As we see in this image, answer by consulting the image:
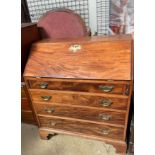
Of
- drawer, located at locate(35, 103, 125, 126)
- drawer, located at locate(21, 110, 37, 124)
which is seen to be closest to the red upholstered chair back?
drawer, located at locate(35, 103, 125, 126)

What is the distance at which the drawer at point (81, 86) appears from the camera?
3.87 ft

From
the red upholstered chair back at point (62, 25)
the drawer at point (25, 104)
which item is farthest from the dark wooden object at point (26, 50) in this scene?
the red upholstered chair back at point (62, 25)

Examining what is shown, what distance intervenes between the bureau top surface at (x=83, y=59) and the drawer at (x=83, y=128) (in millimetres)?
497

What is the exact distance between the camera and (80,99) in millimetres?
1339

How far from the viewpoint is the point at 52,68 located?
4.30 ft

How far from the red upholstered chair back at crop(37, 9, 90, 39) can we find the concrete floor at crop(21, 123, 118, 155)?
1.04 meters

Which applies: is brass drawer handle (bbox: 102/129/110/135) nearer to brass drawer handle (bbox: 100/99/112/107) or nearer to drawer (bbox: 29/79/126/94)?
brass drawer handle (bbox: 100/99/112/107)

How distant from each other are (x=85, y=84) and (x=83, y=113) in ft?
1.00

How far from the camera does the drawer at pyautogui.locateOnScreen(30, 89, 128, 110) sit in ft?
4.09

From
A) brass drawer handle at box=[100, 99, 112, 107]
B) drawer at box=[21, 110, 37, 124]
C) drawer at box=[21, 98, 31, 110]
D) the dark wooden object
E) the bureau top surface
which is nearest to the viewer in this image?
the bureau top surface

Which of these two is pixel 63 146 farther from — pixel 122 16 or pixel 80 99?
pixel 122 16

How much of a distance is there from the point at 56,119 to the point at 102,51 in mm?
763
